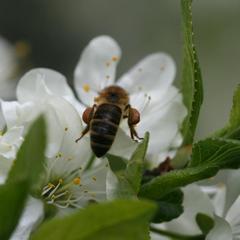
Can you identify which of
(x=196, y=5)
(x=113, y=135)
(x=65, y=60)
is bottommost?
(x=65, y=60)

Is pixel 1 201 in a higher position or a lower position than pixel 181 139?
higher

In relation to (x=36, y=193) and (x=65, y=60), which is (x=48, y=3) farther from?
(x=36, y=193)

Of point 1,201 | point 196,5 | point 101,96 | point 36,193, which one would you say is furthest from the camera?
point 196,5

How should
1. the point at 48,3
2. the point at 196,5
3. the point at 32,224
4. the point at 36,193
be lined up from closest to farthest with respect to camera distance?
the point at 32,224 < the point at 36,193 < the point at 196,5 < the point at 48,3

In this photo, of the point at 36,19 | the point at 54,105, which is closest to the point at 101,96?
the point at 54,105

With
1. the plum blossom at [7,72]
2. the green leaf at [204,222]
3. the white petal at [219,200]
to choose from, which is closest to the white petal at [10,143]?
the green leaf at [204,222]

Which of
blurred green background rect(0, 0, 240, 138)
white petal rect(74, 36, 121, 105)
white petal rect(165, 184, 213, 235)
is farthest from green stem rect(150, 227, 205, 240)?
blurred green background rect(0, 0, 240, 138)

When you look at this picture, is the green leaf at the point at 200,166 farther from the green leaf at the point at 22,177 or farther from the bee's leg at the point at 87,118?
the green leaf at the point at 22,177

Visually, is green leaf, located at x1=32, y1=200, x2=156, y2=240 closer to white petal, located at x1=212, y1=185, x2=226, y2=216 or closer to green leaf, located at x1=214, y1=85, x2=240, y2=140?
green leaf, located at x1=214, y1=85, x2=240, y2=140
